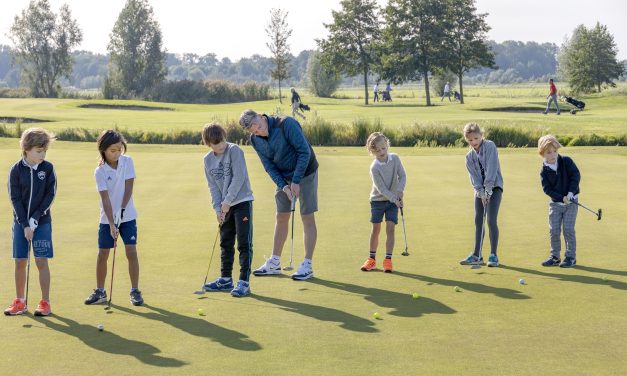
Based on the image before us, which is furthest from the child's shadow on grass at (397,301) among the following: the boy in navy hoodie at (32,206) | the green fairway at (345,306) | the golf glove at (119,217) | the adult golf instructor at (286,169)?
the boy in navy hoodie at (32,206)

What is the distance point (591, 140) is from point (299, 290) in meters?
25.0

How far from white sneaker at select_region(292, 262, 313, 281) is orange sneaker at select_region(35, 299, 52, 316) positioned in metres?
2.78

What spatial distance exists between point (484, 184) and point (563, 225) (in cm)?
110

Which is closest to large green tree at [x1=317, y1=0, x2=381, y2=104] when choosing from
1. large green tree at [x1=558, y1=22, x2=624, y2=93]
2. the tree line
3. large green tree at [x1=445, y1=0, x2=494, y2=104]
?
the tree line

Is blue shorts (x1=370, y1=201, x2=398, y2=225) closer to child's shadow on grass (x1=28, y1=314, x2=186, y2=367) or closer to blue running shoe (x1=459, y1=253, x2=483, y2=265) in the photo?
blue running shoe (x1=459, y1=253, x2=483, y2=265)

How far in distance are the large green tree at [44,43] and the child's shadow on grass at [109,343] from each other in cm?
11058

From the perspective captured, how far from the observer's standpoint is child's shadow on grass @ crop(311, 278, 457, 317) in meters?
8.57

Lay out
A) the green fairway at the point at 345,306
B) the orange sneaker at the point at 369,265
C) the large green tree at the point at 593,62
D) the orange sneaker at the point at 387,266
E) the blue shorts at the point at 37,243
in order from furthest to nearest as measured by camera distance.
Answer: the large green tree at the point at 593,62 → the orange sneaker at the point at 369,265 → the orange sneaker at the point at 387,266 → the blue shorts at the point at 37,243 → the green fairway at the point at 345,306

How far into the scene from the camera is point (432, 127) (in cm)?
3469

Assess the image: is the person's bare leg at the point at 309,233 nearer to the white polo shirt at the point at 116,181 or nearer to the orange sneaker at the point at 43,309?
the white polo shirt at the point at 116,181

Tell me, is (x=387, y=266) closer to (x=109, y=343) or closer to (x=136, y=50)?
(x=109, y=343)

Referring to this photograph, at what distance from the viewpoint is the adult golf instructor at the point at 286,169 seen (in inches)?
396

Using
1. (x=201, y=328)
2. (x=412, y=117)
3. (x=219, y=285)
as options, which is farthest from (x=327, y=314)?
(x=412, y=117)

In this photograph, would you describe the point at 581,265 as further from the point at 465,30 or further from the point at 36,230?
the point at 465,30
